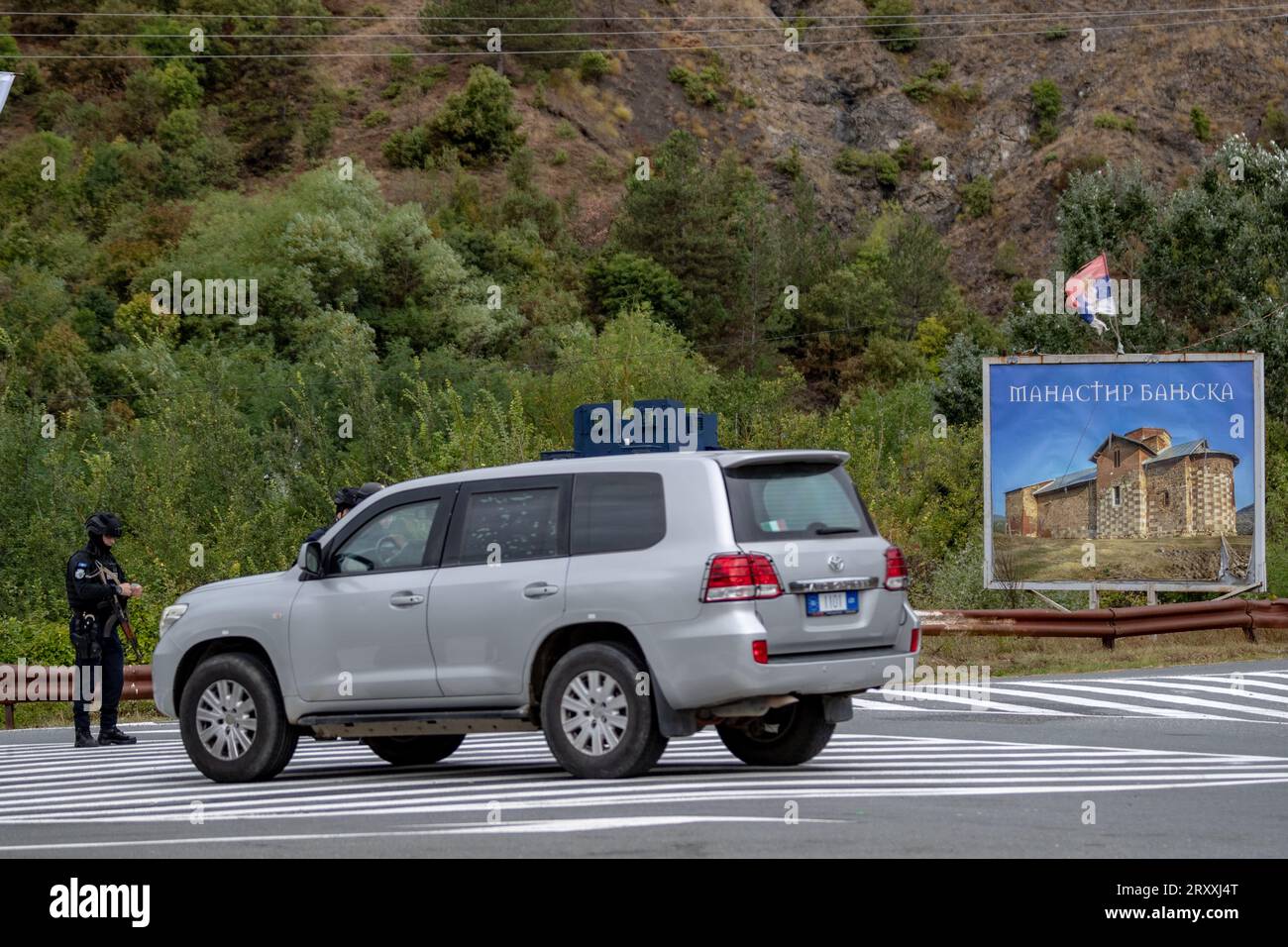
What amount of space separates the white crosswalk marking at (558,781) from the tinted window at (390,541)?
1.41m

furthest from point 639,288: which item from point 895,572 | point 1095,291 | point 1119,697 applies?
point 895,572

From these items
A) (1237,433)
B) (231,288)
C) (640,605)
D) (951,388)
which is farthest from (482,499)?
(231,288)

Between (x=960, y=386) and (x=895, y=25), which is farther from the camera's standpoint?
(x=895, y=25)

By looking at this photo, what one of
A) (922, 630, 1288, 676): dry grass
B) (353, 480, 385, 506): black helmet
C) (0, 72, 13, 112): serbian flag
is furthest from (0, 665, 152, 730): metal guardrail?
(922, 630, 1288, 676): dry grass

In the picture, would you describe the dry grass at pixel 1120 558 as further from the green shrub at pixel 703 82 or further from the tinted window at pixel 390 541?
the green shrub at pixel 703 82

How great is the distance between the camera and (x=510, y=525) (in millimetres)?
11938

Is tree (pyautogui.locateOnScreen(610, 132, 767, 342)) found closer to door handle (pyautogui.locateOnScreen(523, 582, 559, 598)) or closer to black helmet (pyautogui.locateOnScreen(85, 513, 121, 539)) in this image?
black helmet (pyautogui.locateOnScreen(85, 513, 121, 539))

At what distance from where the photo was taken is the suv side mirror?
1237cm

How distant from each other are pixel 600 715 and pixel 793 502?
1.74 metres

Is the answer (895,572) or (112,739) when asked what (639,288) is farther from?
(895,572)

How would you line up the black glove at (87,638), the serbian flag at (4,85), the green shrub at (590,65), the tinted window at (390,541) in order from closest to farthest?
the tinted window at (390,541) → the black glove at (87,638) → the serbian flag at (4,85) → the green shrub at (590,65)

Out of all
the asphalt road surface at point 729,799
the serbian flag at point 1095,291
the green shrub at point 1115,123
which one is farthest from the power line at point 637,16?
the asphalt road surface at point 729,799

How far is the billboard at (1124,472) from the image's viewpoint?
27.4 m

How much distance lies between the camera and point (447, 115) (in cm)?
10319
